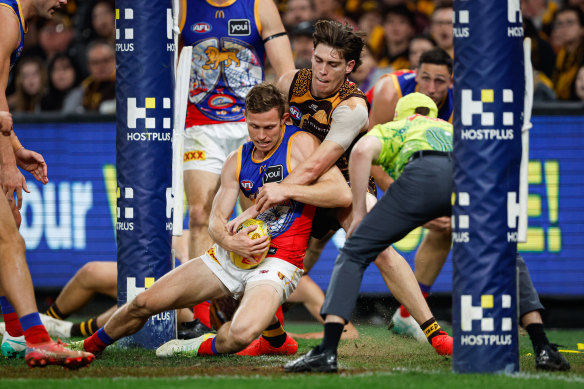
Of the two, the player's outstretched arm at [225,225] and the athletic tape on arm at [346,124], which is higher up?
the athletic tape on arm at [346,124]

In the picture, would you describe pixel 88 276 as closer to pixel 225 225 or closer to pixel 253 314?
pixel 225 225

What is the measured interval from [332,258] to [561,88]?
3289mm

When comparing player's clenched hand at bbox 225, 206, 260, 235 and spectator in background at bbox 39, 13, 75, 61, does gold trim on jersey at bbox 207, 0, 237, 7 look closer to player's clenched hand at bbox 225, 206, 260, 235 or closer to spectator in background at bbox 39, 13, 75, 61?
player's clenched hand at bbox 225, 206, 260, 235

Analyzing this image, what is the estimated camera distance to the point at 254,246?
19.2 feet

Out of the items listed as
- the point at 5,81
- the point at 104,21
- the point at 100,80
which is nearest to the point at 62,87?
the point at 100,80

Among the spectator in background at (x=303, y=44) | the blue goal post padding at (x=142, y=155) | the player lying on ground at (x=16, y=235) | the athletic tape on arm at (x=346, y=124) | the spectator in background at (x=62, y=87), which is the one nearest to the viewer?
the player lying on ground at (x=16, y=235)

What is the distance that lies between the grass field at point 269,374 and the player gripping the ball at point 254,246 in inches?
10.5

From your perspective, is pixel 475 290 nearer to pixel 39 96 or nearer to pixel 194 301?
pixel 194 301

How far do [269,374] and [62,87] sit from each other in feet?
25.6

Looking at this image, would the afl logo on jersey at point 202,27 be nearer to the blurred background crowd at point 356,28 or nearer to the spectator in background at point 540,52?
the blurred background crowd at point 356,28

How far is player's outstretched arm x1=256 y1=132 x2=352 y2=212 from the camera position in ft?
19.4

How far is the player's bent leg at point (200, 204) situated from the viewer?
7402mm

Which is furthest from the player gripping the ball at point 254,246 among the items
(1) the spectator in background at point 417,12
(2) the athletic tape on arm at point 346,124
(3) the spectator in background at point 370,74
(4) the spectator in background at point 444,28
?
(1) the spectator in background at point 417,12

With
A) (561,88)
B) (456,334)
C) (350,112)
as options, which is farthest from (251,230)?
(561,88)
